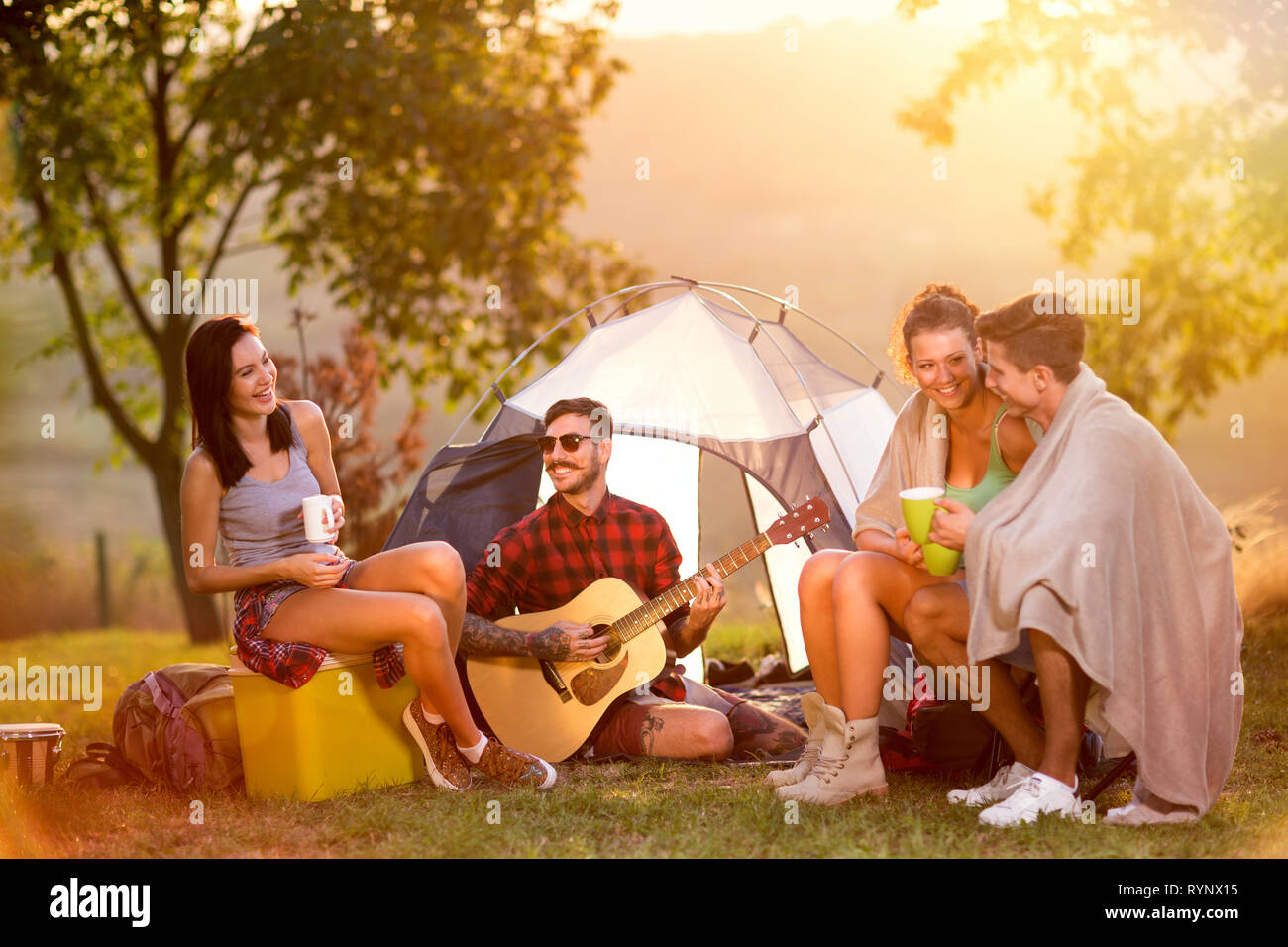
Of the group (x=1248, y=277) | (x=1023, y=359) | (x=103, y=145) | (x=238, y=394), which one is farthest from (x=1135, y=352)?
(x=103, y=145)

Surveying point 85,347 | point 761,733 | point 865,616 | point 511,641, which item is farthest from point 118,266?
point 865,616

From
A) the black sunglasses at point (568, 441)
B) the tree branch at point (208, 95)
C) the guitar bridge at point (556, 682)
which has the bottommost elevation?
the guitar bridge at point (556, 682)

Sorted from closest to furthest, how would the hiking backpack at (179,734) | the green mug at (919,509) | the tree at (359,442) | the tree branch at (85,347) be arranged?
1. the green mug at (919,509)
2. the hiking backpack at (179,734)
3. the tree at (359,442)
4. the tree branch at (85,347)

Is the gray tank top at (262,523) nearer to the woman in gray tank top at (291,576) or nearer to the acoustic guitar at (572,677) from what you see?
the woman in gray tank top at (291,576)

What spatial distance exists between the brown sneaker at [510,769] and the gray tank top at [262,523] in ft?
2.58

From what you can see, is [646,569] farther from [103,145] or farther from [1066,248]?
[103,145]

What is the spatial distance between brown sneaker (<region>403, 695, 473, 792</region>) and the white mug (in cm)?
69

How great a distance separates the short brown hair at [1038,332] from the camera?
3145 mm

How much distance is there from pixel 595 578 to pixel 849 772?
4.36ft

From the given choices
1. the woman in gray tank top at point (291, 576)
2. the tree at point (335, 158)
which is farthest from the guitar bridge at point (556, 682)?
the tree at point (335, 158)

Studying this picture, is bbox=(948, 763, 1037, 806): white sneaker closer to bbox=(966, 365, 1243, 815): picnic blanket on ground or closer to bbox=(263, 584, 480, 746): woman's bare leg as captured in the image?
bbox=(966, 365, 1243, 815): picnic blanket on ground

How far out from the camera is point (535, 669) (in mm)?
4195

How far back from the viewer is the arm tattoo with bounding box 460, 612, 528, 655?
4.12 metres

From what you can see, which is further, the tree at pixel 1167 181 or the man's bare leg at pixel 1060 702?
the tree at pixel 1167 181
